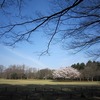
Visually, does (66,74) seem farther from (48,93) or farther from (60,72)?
(48,93)

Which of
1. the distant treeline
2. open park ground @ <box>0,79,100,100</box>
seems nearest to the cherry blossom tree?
the distant treeline

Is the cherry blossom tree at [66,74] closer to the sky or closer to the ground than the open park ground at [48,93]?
closer to the sky

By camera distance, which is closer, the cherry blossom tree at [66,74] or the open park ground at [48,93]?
the open park ground at [48,93]

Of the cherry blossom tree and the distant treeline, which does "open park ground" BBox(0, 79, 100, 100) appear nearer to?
the distant treeline

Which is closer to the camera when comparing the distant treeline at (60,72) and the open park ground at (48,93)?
the open park ground at (48,93)

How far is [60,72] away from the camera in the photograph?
8781 cm

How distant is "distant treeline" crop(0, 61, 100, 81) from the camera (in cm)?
7969

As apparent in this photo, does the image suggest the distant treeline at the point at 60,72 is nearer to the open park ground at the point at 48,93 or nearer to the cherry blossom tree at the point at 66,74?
the cherry blossom tree at the point at 66,74

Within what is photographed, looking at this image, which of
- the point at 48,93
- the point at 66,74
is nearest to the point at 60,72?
the point at 66,74

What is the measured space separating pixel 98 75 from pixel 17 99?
240 feet

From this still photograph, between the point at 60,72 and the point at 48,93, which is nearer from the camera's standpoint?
the point at 48,93

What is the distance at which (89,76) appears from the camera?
81250 mm

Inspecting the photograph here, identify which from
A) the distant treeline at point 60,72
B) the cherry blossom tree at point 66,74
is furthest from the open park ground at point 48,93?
the cherry blossom tree at point 66,74

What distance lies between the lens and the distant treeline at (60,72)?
261 feet
